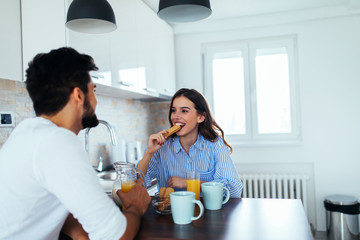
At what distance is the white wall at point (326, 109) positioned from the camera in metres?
3.59

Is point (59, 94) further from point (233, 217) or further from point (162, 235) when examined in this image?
point (233, 217)

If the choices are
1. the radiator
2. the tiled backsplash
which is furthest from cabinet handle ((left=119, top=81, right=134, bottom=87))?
the radiator

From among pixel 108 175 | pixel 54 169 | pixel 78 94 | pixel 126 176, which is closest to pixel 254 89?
pixel 108 175


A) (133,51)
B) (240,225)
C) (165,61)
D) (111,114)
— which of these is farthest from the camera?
(165,61)

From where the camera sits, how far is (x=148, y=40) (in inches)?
123

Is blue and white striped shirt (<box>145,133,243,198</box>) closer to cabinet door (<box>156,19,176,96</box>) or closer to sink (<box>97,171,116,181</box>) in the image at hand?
sink (<box>97,171,116,181</box>)

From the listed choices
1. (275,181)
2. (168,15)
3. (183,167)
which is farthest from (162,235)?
(275,181)

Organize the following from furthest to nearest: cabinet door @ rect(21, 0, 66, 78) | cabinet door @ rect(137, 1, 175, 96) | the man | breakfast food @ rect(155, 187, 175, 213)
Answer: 1. cabinet door @ rect(137, 1, 175, 96)
2. cabinet door @ rect(21, 0, 66, 78)
3. breakfast food @ rect(155, 187, 175, 213)
4. the man

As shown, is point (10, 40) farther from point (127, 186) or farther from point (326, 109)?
point (326, 109)

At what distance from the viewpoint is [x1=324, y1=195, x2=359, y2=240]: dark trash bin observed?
3303 millimetres

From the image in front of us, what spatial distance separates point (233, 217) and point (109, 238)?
0.48m

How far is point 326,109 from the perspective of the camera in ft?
12.0

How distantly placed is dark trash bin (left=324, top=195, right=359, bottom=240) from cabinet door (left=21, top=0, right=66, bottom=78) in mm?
2995

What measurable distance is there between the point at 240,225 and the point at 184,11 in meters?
1.10
